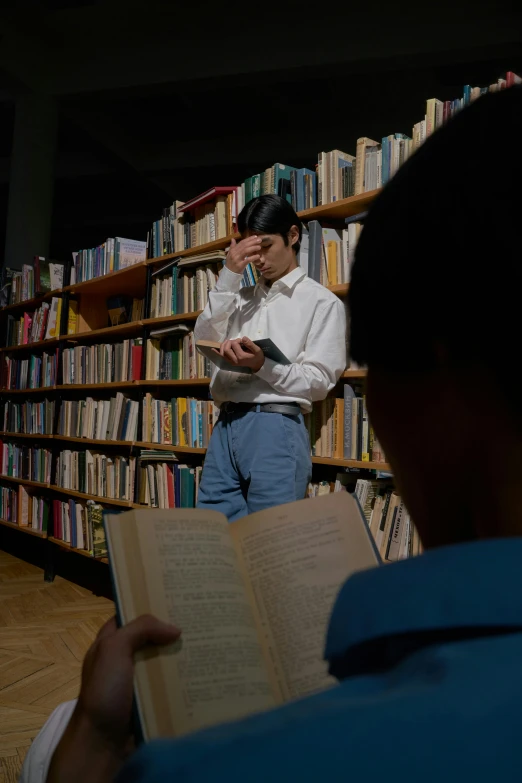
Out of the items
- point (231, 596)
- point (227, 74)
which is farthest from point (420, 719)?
point (227, 74)

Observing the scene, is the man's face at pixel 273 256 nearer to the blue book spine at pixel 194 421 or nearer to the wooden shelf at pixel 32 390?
the blue book spine at pixel 194 421

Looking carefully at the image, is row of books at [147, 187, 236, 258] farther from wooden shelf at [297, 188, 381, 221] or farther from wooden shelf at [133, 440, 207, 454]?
wooden shelf at [133, 440, 207, 454]

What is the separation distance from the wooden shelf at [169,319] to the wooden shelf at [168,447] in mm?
642

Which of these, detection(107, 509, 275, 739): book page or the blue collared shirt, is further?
detection(107, 509, 275, 739): book page

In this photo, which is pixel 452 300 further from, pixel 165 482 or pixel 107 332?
pixel 107 332

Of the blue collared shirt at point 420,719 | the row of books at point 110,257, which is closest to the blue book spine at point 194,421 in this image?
the row of books at point 110,257

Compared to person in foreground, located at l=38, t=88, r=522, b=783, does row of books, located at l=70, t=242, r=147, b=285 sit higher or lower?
higher

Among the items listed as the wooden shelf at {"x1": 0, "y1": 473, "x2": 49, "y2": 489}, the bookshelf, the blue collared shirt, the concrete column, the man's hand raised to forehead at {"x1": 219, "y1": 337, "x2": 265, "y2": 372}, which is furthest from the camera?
the concrete column

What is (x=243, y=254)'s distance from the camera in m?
2.04

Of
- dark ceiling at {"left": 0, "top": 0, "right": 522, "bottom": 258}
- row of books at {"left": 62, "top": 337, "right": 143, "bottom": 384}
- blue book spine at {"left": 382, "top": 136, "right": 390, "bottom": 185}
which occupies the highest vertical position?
dark ceiling at {"left": 0, "top": 0, "right": 522, "bottom": 258}

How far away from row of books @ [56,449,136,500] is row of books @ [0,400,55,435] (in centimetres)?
34

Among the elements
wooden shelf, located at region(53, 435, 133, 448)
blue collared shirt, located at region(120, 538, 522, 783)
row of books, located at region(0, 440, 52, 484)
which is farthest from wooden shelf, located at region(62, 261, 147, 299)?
blue collared shirt, located at region(120, 538, 522, 783)

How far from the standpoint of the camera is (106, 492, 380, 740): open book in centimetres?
46

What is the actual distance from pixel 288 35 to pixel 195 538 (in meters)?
4.98
